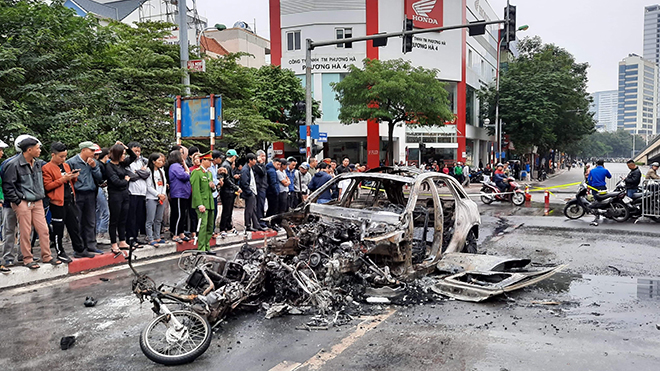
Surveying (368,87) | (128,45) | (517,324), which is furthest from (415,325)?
(368,87)

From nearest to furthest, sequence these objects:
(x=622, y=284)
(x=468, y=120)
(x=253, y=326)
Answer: (x=253, y=326) → (x=622, y=284) → (x=468, y=120)

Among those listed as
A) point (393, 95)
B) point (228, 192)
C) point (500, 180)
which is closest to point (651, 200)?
point (500, 180)

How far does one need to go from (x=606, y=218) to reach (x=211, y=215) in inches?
444

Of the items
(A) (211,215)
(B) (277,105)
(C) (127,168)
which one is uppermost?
(B) (277,105)

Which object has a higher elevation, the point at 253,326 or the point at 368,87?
the point at 368,87

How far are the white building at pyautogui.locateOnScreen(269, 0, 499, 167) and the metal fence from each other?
25.6 meters

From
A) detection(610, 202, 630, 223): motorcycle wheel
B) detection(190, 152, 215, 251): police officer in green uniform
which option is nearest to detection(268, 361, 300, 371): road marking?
detection(190, 152, 215, 251): police officer in green uniform

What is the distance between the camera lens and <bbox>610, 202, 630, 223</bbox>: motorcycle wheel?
1286cm

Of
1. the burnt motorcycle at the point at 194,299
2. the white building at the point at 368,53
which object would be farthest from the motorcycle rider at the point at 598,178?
the white building at the point at 368,53

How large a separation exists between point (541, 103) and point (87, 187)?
38.8 meters

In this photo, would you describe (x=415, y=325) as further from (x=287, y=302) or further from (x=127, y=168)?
(x=127, y=168)

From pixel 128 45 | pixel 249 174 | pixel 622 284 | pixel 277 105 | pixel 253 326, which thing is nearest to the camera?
pixel 253 326

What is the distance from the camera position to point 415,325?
15.8 ft

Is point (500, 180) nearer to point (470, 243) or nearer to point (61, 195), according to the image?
point (470, 243)
